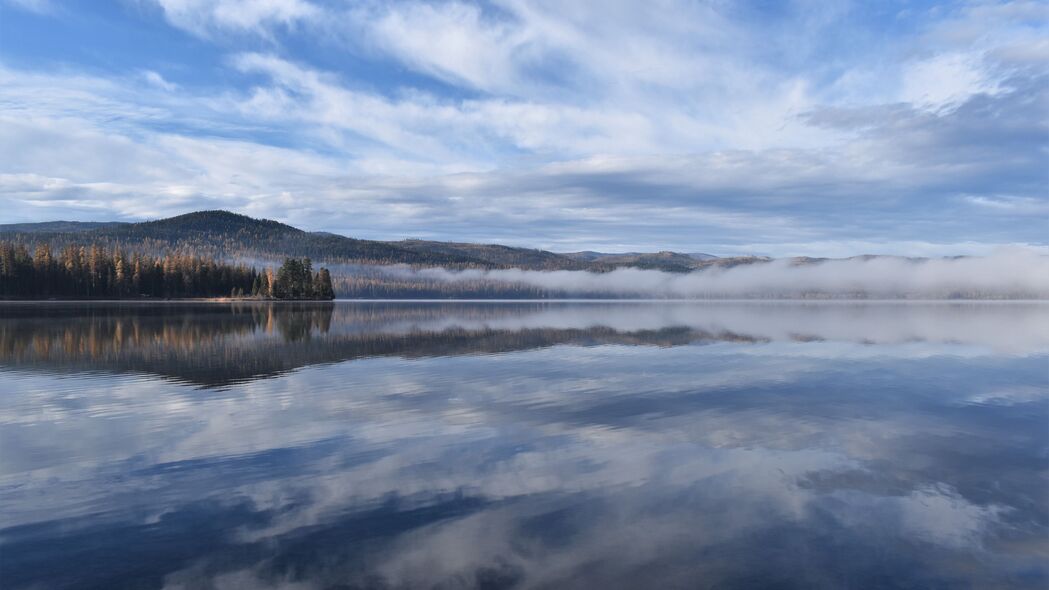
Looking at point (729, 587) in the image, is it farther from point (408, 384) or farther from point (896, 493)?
point (408, 384)

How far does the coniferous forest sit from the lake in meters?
159

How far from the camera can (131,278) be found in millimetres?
170500

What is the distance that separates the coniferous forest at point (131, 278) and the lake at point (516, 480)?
159 metres

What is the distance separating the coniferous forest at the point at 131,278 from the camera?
15712 cm

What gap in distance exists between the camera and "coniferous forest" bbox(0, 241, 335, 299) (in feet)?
516

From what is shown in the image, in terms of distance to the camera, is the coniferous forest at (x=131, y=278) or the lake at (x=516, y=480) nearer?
the lake at (x=516, y=480)

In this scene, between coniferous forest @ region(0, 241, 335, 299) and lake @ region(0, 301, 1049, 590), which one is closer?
lake @ region(0, 301, 1049, 590)

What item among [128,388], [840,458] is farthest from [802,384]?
[128,388]

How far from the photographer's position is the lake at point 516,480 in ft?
33.2

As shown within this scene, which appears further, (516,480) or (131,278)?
(131,278)

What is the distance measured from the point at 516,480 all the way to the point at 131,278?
18899 centimetres

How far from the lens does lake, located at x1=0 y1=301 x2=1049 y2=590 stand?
10.1m

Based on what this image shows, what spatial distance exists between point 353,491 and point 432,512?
7.14 feet

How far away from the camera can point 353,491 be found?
13.5m
